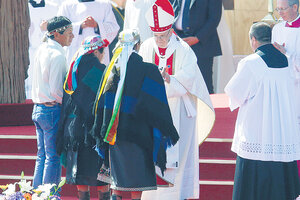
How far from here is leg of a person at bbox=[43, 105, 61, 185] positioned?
6.93 meters

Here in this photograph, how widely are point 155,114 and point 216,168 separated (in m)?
1.93

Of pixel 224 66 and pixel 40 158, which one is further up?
pixel 224 66

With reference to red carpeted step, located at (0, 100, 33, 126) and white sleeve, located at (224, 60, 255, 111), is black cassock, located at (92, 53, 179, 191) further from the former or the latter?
red carpeted step, located at (0, 100, 33, 126)

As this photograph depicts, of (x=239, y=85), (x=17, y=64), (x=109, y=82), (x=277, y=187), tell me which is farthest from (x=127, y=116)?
(x=17, y=64)

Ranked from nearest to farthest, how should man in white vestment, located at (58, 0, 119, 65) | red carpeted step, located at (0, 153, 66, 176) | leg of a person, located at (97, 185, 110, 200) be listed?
leg of a person, located at (97, 185, 110, 200)
red carpeted step, located at (0, 153, 66, 176)
man in white vestment, located at (58, 0, 119, 65)

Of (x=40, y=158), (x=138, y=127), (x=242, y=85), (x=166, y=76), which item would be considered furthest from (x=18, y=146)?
(x=242, y=85)

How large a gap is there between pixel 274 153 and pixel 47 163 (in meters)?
2.19

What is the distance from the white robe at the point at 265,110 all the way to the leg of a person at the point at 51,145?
177 centimetres

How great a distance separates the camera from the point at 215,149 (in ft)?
25.4

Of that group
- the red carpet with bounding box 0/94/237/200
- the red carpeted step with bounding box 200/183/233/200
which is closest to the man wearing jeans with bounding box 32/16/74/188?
the red carpet with bounding box 0/94/237/200

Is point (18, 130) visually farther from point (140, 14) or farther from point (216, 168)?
point (216, 168)

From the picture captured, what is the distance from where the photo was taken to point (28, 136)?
8.23m

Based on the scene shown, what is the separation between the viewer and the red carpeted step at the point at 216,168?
7.52m

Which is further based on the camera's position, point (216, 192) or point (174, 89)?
point (216, 192)
